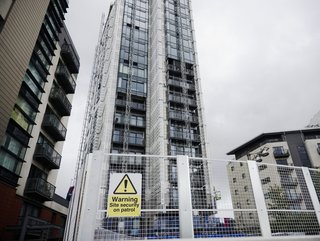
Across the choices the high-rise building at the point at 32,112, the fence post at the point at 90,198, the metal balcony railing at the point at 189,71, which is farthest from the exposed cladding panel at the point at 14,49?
the metal balcony railing at the point at 189,71

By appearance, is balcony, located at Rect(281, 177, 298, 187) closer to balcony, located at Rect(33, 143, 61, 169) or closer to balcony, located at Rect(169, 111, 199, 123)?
balcony, located at Rect(33, 143, 61, 169)

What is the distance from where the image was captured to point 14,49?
39.4 ft

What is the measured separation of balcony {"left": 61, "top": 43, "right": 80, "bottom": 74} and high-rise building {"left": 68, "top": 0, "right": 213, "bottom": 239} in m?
8.16

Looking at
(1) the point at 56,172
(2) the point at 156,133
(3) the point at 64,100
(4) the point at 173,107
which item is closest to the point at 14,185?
(1) the point at 56,172

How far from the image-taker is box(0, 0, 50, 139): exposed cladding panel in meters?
11.1

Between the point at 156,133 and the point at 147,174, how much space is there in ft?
87.3

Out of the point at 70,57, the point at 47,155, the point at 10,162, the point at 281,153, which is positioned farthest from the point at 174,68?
the point at 281,153

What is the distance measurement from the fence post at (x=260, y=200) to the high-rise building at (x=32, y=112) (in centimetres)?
866

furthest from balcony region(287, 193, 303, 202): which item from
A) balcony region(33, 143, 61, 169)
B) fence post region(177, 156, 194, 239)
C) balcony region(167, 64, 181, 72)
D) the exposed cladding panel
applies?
balcony region(167, 64, 181, 72)

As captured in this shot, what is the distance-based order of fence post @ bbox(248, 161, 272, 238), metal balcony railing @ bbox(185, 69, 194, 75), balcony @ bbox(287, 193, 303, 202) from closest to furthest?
fence post @ bbox(248, 161, 272, 238) → balcony @ bbox(287, 193, 303, 202) → metal balcony railing @ bbox(185, 69, 194, 75)

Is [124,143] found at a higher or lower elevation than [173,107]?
lower

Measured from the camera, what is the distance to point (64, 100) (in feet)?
70.3

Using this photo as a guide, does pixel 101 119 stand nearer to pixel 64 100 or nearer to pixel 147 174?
pixel 64 100

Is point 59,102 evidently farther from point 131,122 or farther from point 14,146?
point 131,122
